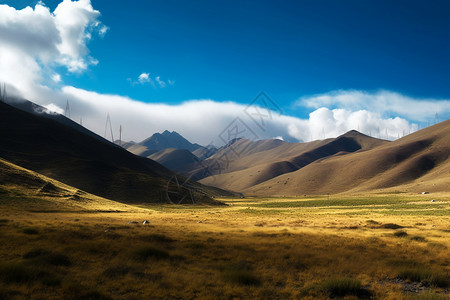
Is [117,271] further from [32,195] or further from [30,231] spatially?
[32,195]

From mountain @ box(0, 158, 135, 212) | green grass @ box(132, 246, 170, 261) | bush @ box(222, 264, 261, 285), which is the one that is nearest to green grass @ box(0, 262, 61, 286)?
green grass @ box(132, 246, 170, 261)

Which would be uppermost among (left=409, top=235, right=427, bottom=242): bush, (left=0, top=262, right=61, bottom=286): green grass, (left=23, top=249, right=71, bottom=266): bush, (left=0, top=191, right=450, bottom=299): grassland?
(left=0, top=262, right=61, bottom=286): green grass

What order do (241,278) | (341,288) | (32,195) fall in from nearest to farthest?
(341,288)
(241,278)
(32,195)

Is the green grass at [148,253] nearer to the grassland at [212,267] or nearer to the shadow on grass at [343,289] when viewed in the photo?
the grassland at [212,267]

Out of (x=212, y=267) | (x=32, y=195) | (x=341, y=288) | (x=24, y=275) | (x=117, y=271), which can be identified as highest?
(x=24, y=275)

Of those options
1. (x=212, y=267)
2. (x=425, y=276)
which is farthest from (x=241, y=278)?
(x=425, y=276)

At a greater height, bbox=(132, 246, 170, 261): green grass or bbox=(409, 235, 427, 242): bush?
bbox=(132, 246, 170, 261): green grass

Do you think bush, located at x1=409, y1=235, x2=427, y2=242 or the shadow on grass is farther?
bush, located at x1=409, y1=235, x2=427, y2=242

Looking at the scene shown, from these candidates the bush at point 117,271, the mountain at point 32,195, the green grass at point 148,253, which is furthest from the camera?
the mountain at point 32,195

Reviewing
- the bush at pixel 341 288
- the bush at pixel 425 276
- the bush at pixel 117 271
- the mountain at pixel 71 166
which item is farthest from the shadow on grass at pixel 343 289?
the mountain at pixel 71 166

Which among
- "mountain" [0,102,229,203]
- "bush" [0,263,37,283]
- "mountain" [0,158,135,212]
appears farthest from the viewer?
"mountain" [0,102,229,203]

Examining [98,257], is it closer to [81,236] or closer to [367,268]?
A: [81,236]

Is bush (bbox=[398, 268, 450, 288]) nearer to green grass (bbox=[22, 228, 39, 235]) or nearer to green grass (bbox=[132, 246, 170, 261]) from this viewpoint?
green grass (bbox=[132, 246, 170, 261])

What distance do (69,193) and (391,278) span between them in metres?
85.5
